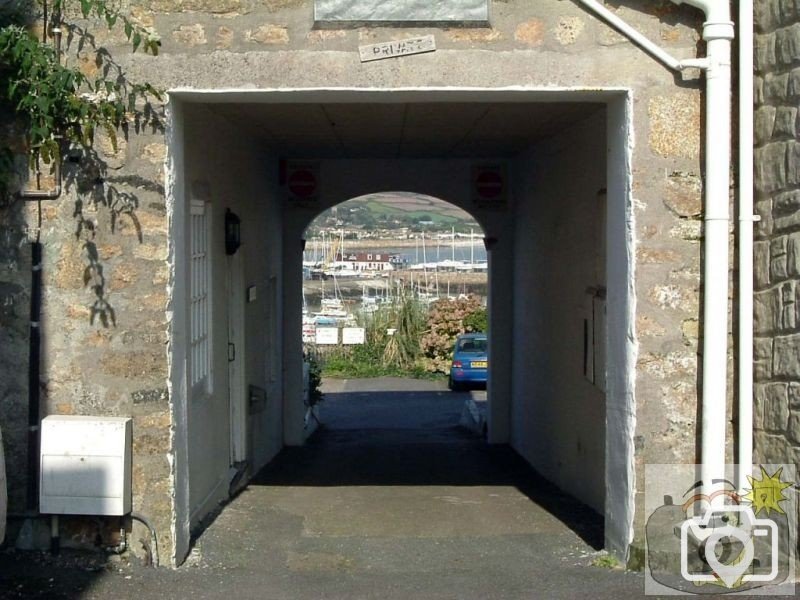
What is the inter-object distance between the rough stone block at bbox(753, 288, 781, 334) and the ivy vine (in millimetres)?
3257

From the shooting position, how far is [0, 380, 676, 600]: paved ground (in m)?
5.32

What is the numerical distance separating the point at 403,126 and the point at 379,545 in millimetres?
4099

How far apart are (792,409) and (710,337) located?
1.78 feet

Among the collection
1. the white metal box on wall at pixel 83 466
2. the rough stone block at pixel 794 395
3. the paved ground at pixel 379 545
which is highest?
the rough stone block at pixel 794 395

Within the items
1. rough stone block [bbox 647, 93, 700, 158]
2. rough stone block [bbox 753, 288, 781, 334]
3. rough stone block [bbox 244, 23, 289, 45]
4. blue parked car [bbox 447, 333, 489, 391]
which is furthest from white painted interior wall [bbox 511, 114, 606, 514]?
blue parked car [bbox 447, 333, 489, 391]

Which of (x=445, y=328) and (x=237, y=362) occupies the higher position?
(x=237, y=362)

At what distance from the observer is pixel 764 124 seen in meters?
5.33

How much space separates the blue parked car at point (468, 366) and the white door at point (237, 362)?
14.6 metres

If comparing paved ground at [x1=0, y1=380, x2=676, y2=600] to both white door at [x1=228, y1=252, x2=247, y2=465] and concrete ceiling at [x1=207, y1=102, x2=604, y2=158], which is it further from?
concrete ceiling at [x1=207, y1=102, x2=604, y2=158]

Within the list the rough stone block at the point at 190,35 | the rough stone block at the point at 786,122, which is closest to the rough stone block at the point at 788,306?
the rough stone block at the point at 786,122

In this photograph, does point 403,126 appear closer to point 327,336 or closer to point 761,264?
point 761,264

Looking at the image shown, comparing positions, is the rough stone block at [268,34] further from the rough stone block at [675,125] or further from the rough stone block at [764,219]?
the rough stone block at [764,219]

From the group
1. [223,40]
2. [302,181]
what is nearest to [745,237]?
[223,40]

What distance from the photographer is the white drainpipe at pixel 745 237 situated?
17.4ft
